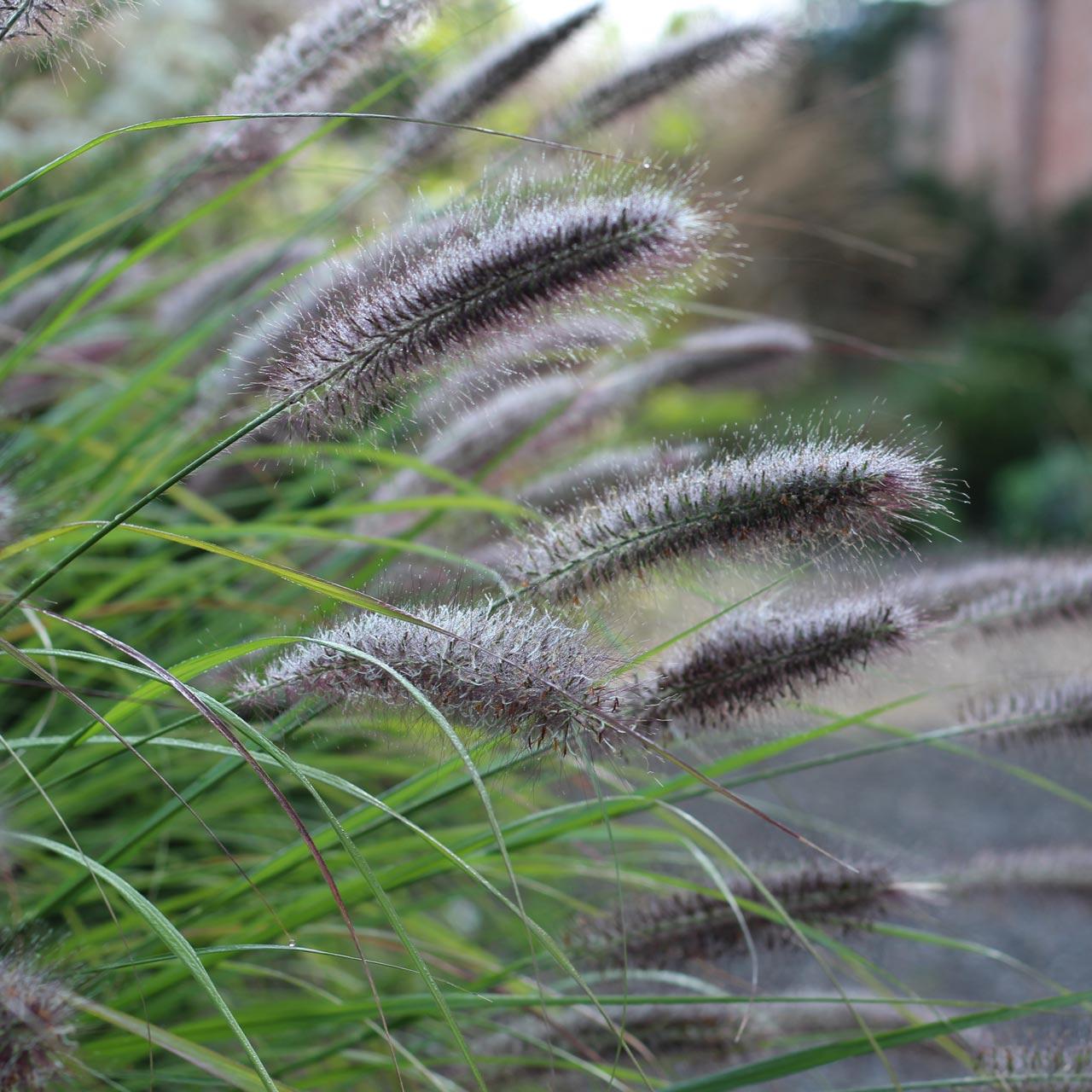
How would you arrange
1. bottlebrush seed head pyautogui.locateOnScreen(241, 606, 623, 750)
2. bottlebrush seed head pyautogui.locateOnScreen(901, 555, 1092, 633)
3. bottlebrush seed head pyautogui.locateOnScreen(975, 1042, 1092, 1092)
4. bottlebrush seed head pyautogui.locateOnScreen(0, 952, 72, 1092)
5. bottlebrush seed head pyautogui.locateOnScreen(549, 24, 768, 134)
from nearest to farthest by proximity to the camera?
bottlebrush seed head pyautogui.locateOnScreen(0, 952, 72, 1092), bottlebrush seed head pyautogui.locateOnScreen(241, 606, 623, 750), bottlebrush seed head pyautogui.locateOnScreen(975, 1042, 1092, 1092), bottlebrush seed head pyautogui.locateOnScreen(901, 555, 1092, 633), bottlebrush seed head pyautogui.locateOnScreen(549, 24, 768, 134)

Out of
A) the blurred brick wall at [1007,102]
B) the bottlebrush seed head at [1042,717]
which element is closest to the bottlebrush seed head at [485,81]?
the bottlebrush seed head at [1042,717]

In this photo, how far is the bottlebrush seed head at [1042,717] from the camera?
41.0 inches

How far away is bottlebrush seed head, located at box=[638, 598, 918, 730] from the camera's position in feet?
2.77

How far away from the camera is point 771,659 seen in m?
0.85

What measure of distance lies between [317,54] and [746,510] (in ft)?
2.52

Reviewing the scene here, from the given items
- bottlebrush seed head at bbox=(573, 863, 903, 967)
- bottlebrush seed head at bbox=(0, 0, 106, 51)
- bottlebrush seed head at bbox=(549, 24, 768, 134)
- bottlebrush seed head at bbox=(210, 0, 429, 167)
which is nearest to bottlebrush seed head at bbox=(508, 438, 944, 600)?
bottlebrush seed head at bbox=(573, 863, 903, 967)

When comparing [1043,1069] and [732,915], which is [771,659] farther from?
[1043,1069]

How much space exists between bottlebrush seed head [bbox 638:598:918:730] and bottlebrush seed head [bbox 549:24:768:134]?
0.94 metres

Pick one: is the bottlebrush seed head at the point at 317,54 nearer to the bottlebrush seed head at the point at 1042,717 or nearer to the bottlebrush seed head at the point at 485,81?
the bottlebrush seed head at the point at 485,81

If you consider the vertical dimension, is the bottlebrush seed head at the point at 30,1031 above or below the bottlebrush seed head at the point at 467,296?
below

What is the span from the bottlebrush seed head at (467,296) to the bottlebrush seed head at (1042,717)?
1.90 feet

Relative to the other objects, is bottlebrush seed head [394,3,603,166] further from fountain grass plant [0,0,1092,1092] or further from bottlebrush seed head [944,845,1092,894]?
bottlebrush seed head [944,845,1092,894]

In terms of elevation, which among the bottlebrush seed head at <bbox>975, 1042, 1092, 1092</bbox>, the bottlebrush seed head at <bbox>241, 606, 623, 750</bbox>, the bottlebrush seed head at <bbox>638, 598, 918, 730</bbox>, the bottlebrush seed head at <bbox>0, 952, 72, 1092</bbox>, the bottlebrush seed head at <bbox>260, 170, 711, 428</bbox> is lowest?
the bottlebrush seed head at <bbox>975, 1042, 1092, 1092</bbox>

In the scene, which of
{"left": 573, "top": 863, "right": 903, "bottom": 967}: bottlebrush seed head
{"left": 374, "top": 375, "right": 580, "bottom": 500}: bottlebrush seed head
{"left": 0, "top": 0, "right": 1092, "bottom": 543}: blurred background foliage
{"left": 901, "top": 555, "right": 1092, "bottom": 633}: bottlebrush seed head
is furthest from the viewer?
{"left": 0, "top": 0, "right": 1092, "bottom": 543}: blurred background foliage
